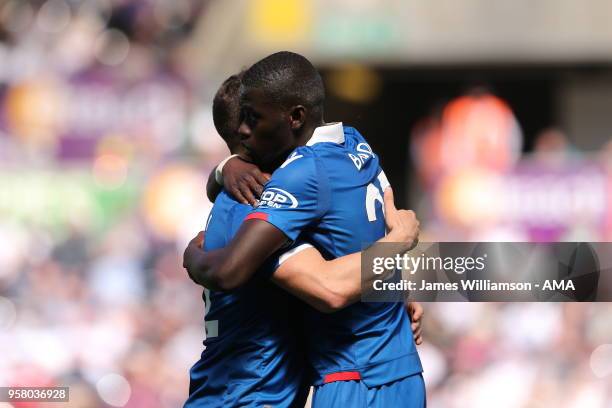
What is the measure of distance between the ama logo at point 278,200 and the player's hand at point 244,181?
0.17 meters

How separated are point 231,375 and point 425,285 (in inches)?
37.0

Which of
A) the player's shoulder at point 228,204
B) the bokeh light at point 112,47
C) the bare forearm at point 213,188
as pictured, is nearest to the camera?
the player's shoulder at point 228,204

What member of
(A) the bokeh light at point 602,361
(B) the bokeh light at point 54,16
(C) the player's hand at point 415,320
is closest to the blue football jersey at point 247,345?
(C) the player's hand at point 415,320

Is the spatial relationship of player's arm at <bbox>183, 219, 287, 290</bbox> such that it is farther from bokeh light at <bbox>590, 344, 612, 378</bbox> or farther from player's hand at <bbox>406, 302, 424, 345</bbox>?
bokeh light at <bbox>590, 344, 612, 378</bbox>

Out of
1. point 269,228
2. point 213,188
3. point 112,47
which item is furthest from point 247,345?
point 112,47

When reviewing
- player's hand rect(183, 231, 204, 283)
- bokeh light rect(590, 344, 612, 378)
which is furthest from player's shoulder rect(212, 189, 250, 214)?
bokeh light rect(590, 344, 612, 378)

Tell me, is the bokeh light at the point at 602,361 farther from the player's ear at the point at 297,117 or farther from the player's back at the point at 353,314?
the player's ear at the point at 297,117

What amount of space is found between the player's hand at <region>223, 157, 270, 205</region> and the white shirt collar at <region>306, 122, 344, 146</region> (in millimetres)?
221

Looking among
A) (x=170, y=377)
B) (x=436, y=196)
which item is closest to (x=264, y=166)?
(x=170, y=377)

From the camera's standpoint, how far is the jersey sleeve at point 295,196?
372cm

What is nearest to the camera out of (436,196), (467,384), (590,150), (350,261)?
(350,261)

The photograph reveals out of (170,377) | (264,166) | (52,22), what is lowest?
(170,377)

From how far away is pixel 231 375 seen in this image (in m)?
3.93

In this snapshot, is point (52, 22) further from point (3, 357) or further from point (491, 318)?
point (491, 318)
